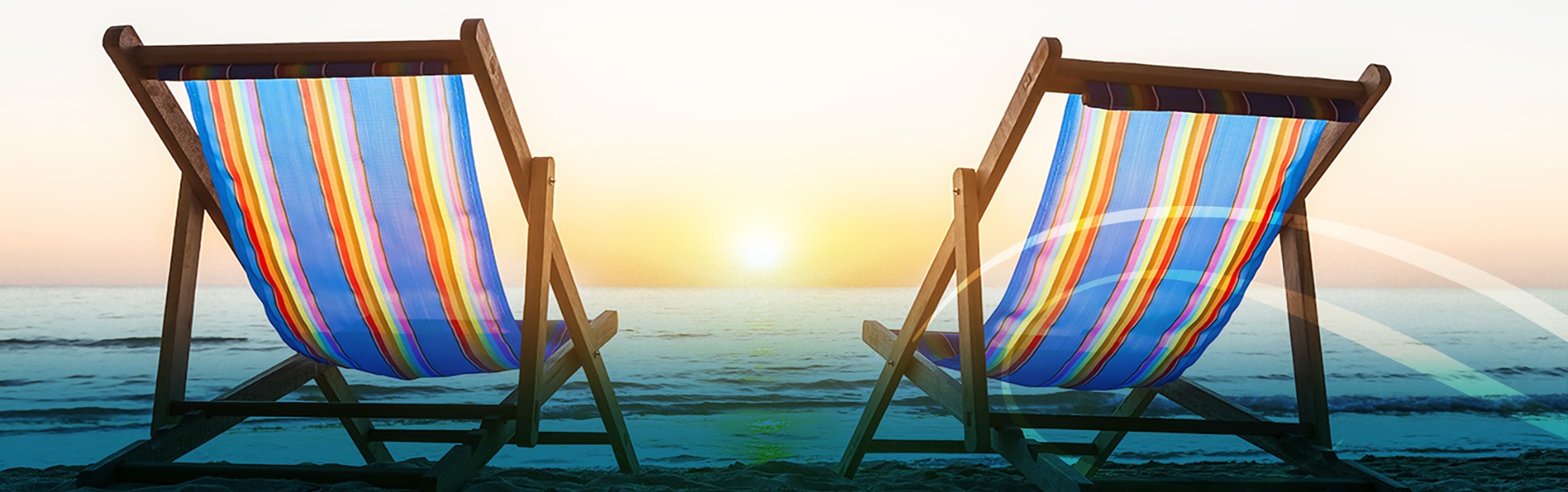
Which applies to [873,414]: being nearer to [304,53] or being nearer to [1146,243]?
[1146,243]

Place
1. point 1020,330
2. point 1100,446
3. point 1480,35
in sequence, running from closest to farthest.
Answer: point 1020,330
point 1100,446
point 1480,35

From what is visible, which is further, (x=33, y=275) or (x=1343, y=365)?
(x=33, y=275)

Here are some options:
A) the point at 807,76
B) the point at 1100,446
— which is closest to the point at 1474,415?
the point at 1100,446

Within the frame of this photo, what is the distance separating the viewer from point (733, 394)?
718cm

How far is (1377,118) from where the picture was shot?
2402 mm

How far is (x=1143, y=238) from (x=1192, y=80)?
0.39m

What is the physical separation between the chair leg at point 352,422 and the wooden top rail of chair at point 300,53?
108cm

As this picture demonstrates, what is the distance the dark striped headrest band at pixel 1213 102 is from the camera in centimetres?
188

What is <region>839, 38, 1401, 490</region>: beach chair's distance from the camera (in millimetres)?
1949

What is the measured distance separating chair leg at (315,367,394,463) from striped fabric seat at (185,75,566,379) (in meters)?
0.53

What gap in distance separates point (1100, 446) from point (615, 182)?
16.1 metres

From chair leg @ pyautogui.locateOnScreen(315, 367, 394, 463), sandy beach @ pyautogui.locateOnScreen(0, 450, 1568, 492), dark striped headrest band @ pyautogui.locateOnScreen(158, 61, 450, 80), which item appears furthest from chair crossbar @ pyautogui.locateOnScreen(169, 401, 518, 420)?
dark striped headrest band @ pyautogui.locateOnScreen(158, 61, 450, 80)

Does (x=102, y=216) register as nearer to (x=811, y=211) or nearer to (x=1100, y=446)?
(x=811, y=211)

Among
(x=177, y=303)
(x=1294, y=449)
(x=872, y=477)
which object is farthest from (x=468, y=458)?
(x=1294, y=449)
